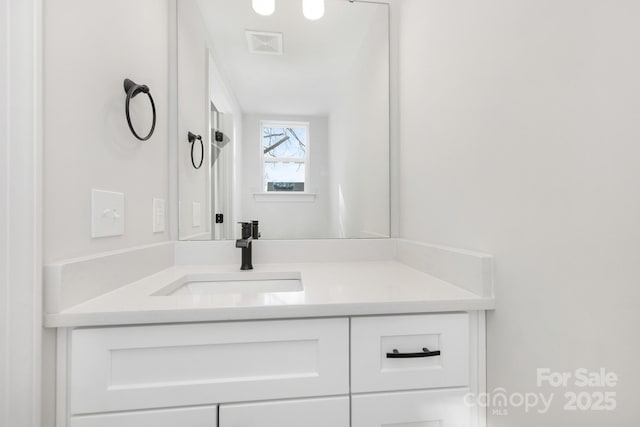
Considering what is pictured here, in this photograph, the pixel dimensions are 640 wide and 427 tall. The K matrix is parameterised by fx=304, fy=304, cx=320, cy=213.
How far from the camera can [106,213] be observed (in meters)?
0.82

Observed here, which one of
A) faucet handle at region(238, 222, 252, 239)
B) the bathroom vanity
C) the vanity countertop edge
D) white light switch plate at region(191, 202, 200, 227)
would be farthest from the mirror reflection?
the bathroom vanity

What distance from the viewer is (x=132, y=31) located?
0.97 meters

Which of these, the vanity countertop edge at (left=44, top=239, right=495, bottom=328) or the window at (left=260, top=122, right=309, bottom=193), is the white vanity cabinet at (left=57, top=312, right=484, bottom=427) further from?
the window at (left=260, top=122, right=309, bottom=193)

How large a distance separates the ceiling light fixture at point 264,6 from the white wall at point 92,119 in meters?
0.43

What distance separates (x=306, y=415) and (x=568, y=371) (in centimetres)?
56

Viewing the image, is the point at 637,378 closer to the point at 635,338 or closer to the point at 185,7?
the point at 635,338

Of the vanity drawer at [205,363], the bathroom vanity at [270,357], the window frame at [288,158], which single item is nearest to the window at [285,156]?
the window frame at [288,158]

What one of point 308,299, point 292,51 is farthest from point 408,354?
point 292,51

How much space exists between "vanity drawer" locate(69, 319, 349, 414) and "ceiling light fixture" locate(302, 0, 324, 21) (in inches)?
52.3

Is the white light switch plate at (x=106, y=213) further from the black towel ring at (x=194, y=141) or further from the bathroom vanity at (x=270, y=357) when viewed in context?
the black towel ring at (x=194, y=141)

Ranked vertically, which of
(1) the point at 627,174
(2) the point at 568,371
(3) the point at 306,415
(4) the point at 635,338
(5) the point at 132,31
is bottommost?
(3) the point at 306,415

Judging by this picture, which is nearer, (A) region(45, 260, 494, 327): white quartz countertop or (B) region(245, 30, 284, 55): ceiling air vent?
(A) region(45, 260, 494, 327): white quartz countertop

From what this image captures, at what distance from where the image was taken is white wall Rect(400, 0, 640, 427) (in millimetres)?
494

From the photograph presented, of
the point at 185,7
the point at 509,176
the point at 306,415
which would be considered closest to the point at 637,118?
the point at 509,176
